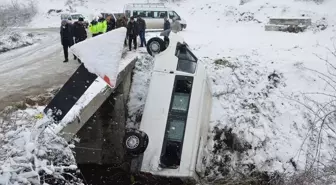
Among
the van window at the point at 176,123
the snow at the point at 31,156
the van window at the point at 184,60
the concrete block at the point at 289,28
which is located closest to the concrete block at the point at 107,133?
the van window at the point at 184,60

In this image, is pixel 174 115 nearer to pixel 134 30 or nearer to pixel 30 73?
pixel 134 30

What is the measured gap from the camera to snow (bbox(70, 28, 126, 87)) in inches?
194

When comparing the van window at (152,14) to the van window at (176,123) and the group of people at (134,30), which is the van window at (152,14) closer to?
the group of people at (134,30)

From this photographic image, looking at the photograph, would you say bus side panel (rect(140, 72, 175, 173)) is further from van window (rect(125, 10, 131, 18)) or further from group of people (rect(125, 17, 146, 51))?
van window (rect(125, 10, 131, 18))

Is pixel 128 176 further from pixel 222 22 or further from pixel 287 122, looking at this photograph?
pixel 222 22

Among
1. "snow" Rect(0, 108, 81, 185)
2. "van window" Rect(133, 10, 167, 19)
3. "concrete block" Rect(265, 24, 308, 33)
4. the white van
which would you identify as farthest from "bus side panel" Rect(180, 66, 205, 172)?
"van window" Rect(133, 10, 167, 19)

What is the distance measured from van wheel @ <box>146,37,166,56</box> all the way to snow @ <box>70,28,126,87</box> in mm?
4485

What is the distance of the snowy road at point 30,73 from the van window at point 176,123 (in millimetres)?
3863

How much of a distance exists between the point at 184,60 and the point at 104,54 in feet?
15.6

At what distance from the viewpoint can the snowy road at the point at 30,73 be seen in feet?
34.7

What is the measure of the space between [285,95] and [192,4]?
27.4m

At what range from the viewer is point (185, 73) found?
9.52 m

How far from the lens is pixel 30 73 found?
42.3 feet

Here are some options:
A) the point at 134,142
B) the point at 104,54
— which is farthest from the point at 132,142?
the point at 104,54
